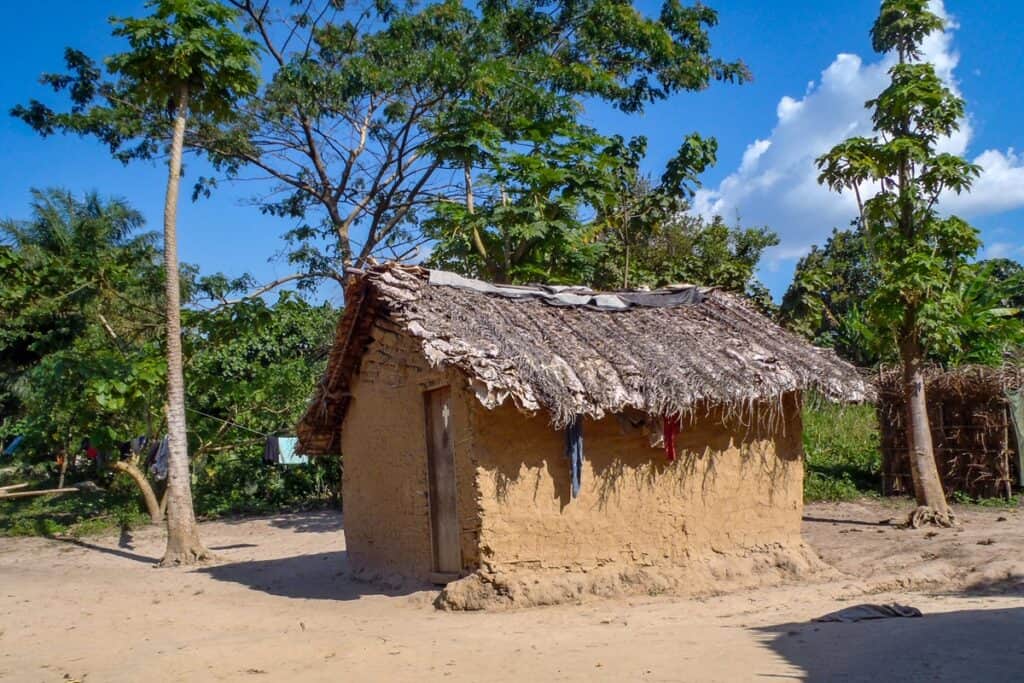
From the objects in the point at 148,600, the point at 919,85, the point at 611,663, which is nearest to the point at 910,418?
the point at 919,85

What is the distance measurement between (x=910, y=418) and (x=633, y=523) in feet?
17.8

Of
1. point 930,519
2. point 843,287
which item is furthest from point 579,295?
point 843,287

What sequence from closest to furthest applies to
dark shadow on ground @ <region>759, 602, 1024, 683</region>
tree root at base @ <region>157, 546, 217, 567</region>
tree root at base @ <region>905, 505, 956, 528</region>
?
1. dark shadow on ground @ <region>759, 602, 1024, 683</region>
2. tree root at base @ <region>905, 505, 956, 528</region>
3. tree root at base @ <region>157, 546, 217, 567</region>

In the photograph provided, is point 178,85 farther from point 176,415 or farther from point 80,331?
point 80,331

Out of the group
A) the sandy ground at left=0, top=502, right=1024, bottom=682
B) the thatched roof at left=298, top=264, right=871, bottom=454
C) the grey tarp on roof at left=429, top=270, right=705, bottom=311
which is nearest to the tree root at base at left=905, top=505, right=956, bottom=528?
the sandy ground at left=0, top=502, right=1024, bottom=682

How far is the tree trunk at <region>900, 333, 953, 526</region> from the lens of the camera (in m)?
11.5

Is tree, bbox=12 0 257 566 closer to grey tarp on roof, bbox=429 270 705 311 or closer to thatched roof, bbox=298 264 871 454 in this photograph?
thatched roof, bbox=298 264 871 454

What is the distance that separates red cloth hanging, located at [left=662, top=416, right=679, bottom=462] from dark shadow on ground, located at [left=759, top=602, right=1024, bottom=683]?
2.26 meters

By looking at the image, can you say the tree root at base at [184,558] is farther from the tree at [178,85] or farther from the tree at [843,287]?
the tree at [843,287]

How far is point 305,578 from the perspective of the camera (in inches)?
422

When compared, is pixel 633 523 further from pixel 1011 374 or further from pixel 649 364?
pixel 1011 374

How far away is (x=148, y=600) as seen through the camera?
31.5 feet

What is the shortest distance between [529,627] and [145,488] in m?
10.6

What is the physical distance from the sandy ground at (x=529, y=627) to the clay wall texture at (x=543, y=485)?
0.51 metres
